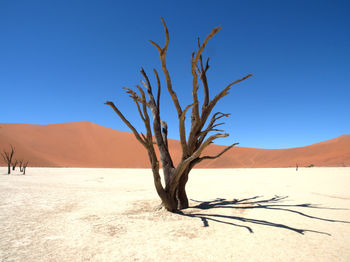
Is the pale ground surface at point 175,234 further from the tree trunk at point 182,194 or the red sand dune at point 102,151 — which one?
the red sand dune at point 102,151

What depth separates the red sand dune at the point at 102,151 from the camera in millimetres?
36438

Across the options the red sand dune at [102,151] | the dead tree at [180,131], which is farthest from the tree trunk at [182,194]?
the red sand dune at [102,151]

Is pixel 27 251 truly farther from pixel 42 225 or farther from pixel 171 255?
pixel 171 255

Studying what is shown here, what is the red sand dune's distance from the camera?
3644 centimetres

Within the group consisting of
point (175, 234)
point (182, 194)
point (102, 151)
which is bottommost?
point (175, 234)

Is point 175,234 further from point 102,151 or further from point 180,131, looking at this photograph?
point 102,151

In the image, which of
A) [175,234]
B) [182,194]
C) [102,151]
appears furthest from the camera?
[102,151]

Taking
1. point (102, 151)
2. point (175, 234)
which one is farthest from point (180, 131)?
point (102, 151)

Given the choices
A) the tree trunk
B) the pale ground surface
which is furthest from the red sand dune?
the tree trunk

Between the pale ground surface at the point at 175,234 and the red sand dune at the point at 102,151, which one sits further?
the red sand dune at the point at 102,151

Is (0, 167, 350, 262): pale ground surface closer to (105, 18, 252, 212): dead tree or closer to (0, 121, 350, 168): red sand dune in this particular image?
(105, 18, 252, 212): dead tree

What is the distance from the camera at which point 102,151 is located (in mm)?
43344

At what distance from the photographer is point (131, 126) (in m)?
4.20

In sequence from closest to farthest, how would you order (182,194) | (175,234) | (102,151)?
(175,234) → (182,194) → (102,151)
